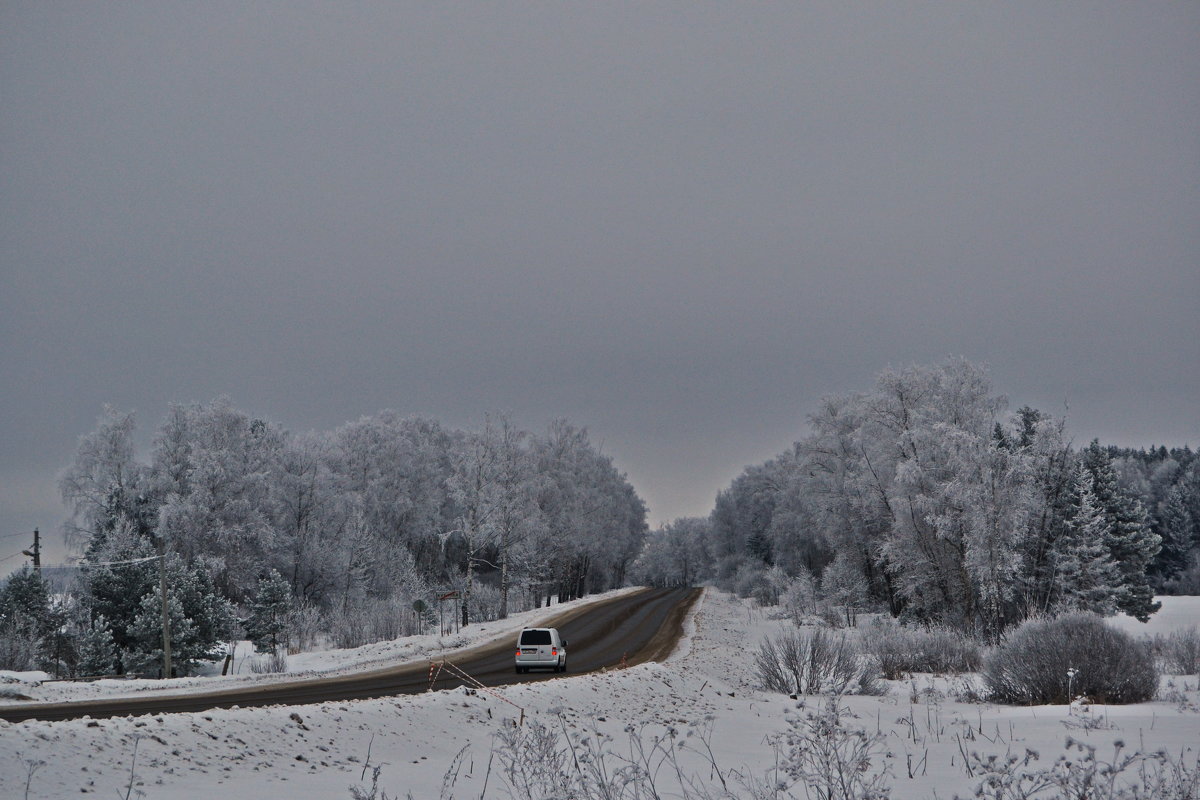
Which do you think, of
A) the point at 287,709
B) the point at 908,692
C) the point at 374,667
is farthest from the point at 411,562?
the point at 287,709

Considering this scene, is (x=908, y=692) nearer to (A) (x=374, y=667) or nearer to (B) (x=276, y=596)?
(A) (x=374, y=667)

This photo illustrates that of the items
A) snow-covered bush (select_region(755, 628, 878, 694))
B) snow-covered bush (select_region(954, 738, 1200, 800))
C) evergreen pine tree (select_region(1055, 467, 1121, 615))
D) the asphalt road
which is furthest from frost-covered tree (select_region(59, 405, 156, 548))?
snow-covered bush (select_region(954, 738, 1200, 800))

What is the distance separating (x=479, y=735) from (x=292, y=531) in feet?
154

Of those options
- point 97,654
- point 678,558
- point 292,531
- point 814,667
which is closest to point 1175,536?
point 814,667

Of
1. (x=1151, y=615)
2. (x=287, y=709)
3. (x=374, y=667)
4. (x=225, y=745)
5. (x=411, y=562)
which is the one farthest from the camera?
(x=411, y=562)

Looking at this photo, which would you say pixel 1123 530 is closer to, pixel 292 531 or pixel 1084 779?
pixel 292 531

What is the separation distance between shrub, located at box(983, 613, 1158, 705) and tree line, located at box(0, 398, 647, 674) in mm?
22982

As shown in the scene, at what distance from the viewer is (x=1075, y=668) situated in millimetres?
18734

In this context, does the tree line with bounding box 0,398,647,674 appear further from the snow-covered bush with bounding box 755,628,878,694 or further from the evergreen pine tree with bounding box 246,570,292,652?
the snow-covered bush with bounding box 755,628,878,694

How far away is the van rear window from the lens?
1038 inches

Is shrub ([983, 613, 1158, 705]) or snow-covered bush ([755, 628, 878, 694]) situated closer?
shrub ([983, 613, 1158, 705])

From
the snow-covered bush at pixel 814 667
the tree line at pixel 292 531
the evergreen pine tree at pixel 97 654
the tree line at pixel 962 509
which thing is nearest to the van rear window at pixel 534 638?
the snow-covered bush at pixel 814 667

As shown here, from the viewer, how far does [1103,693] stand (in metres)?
18.6

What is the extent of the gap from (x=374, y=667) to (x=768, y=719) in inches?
600
